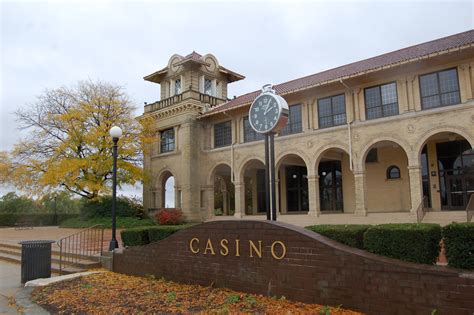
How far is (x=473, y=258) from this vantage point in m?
5.18

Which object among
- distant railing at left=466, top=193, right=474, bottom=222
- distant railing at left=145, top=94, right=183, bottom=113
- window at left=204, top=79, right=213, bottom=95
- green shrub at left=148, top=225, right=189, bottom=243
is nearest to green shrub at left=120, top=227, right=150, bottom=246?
green shrub at left=148, top=225, right=189, bottom=243

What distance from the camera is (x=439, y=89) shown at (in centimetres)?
1866

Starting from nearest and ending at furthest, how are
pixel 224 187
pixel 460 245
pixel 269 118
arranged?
pixel 460 245, pixel 269 118, pixel 224 187

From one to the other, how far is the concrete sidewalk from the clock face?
6.43 metres

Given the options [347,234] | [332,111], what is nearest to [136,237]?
[347,234]

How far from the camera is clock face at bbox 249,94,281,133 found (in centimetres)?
923

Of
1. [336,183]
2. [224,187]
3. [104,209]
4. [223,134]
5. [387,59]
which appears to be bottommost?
[104,209]

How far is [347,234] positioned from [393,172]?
17.8 meters

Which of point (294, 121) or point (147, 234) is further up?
point (294, 121)

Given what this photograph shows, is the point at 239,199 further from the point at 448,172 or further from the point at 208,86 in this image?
the point at 448,172

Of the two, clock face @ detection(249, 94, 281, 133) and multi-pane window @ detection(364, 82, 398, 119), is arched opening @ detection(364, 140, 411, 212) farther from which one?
clock face @ detection(249, 94, 281, 133)

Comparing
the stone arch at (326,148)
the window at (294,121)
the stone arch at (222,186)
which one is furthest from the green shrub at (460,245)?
the stone arch at (222,186)

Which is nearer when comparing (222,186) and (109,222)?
(109,222)

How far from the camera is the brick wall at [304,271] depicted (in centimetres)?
523
